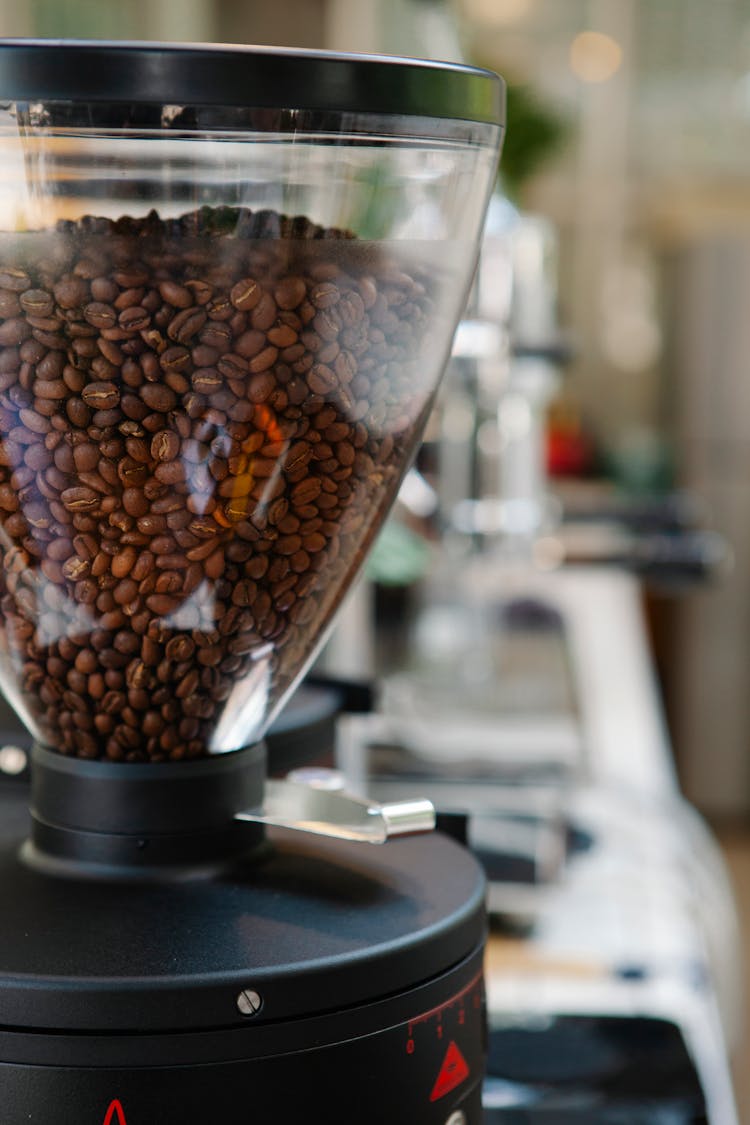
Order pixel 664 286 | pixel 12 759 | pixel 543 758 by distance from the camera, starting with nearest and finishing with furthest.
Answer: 1. pixel 12 759
2. pixel 543 758
3. pixel 664 286

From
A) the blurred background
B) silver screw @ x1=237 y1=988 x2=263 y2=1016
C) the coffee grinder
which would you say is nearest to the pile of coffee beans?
the coffee grinder

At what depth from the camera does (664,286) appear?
171 inches

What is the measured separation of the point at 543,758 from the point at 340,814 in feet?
3.43

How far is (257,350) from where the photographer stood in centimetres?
43

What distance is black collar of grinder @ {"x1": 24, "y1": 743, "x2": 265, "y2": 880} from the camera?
0.46 metres

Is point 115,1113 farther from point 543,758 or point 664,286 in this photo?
point 664,286

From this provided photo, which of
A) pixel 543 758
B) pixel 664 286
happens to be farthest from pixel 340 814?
pixel 664 286

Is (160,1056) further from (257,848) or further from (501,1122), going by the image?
(501,1122)

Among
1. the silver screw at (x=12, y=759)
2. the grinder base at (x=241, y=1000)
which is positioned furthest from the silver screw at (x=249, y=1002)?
the silver screw at (x=12, y=759)

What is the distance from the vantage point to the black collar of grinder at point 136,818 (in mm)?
465

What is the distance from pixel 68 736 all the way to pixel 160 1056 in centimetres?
13

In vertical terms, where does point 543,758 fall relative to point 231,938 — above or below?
below

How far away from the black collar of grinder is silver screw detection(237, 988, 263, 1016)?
0.25 feet

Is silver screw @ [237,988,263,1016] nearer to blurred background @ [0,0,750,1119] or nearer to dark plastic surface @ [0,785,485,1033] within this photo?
dark plastic surface @ [0,785,485,1033]
